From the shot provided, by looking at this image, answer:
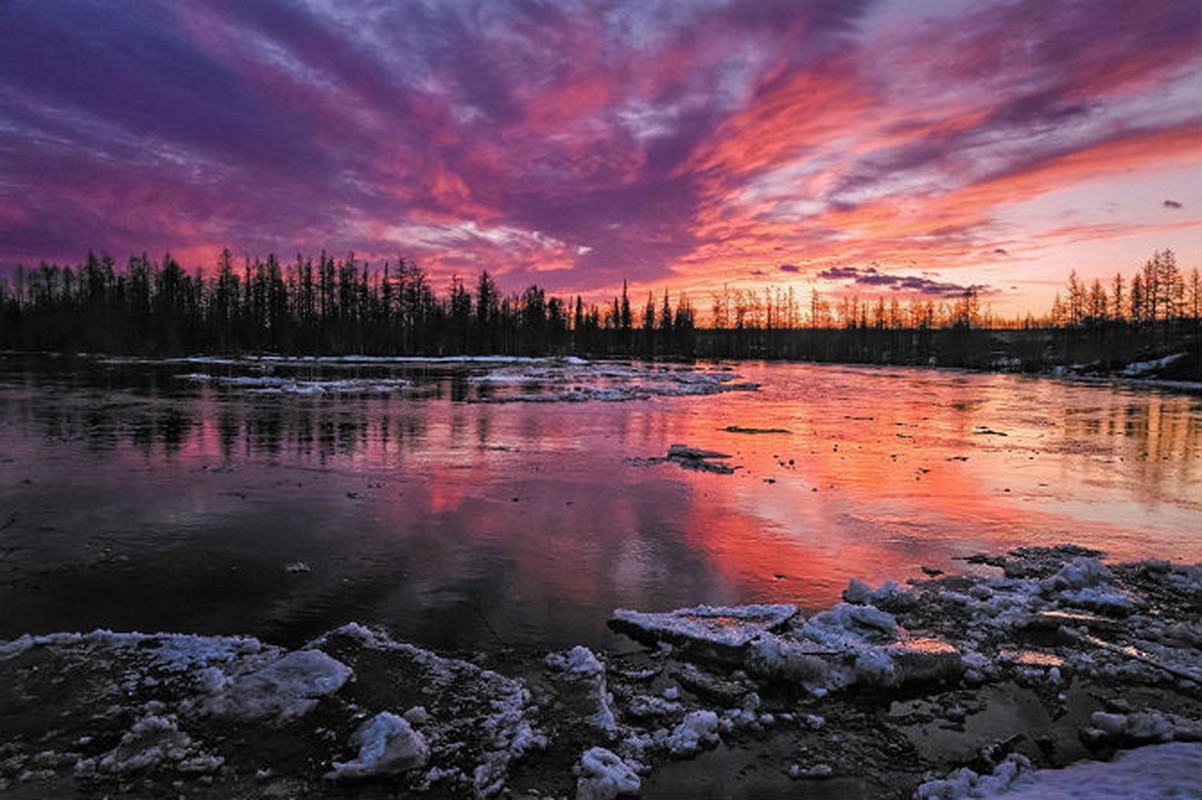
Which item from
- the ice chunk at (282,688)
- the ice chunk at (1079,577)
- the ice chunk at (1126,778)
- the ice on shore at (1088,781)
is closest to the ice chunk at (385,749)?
the ice chunk at (282,688)

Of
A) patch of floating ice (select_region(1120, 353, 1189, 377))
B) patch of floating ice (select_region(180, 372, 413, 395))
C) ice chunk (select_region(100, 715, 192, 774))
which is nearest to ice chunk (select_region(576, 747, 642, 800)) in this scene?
ice chunk (select_region(100, 715, 192, 774))

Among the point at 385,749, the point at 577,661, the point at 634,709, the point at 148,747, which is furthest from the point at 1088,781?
the point at 148,747

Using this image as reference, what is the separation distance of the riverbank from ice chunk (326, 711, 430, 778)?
0.02m

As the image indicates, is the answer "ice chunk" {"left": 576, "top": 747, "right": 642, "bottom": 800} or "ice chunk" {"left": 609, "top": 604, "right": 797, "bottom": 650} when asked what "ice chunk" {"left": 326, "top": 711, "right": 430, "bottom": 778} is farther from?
"ice chunk" {"left": 609, "top": 604, "right": 797, "bottom": 650}

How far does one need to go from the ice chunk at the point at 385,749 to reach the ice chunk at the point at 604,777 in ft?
3.59

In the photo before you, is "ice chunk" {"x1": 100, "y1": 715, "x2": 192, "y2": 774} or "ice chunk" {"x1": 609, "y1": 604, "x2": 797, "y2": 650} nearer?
"ice chunk" {"x1": 100, "y1": 715, "x2": 192, "y2": 774}

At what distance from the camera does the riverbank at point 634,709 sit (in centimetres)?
423

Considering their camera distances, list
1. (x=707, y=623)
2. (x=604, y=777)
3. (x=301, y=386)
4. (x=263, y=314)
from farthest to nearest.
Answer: (x=263, y=314) → (x=301, y=386) → (x=707, y=623) → (x=604, y=777)

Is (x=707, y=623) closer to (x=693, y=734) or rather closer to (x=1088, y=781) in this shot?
(x=693, y=734)

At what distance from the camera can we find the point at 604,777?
4.16 metres

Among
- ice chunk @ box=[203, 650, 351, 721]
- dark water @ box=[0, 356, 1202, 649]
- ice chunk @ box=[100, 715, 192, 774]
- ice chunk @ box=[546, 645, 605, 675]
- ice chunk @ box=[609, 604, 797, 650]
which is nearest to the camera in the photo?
ice chunk @ box=[100, 715, 192, 774]

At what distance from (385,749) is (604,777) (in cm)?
149

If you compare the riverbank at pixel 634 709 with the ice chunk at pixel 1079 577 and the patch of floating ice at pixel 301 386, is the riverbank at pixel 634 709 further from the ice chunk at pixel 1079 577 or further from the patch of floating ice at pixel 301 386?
the patch of floating ice at pixel 301 386

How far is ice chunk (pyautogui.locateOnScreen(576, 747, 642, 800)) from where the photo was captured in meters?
4.07
